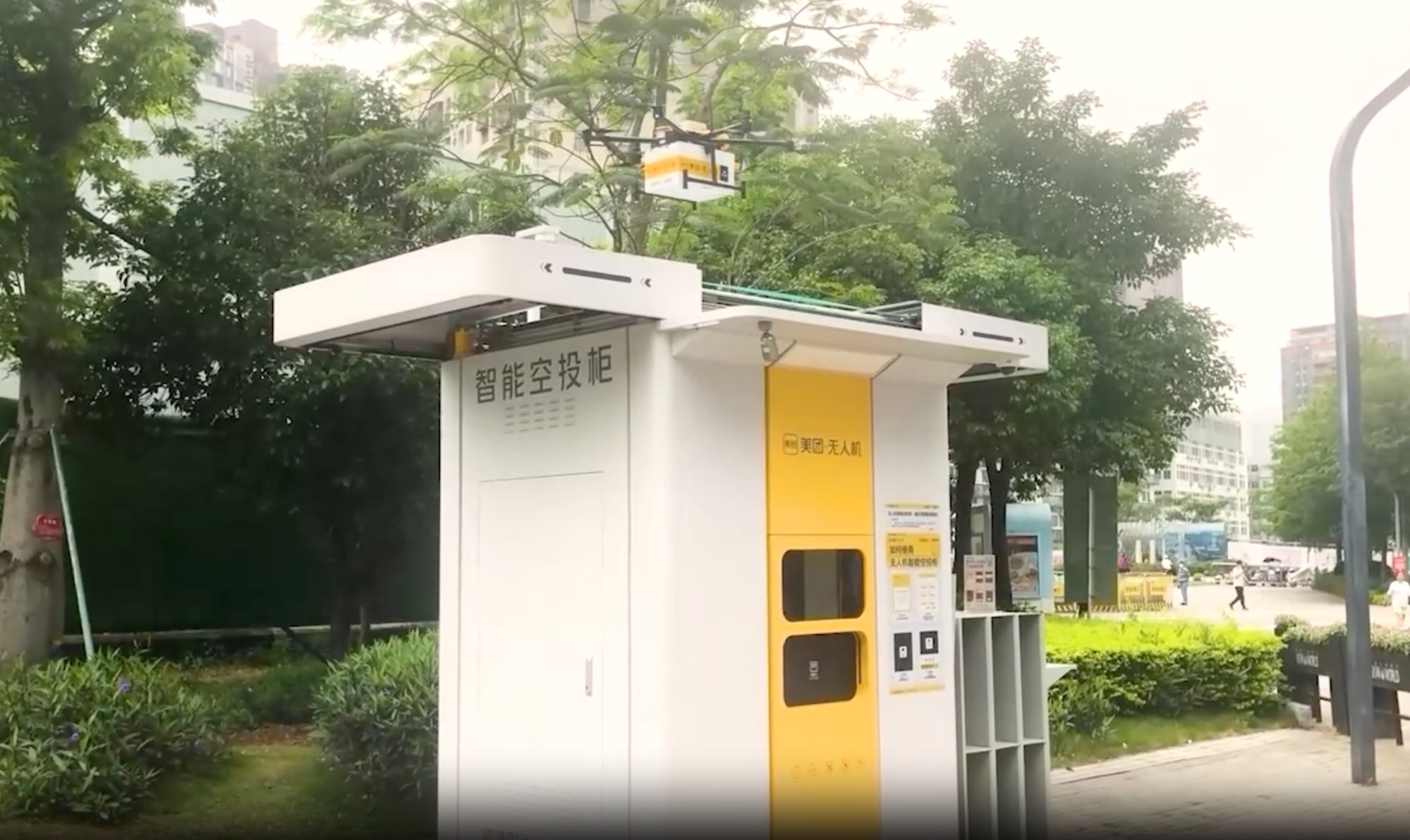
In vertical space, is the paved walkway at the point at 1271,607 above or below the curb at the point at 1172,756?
above

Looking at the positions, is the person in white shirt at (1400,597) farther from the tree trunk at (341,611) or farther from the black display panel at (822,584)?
the tree trunk at (341,611)

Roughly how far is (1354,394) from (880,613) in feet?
14.8

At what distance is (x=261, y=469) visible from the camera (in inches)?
372

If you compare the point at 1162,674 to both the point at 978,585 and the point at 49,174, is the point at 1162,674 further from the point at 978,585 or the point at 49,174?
the point at 49,174

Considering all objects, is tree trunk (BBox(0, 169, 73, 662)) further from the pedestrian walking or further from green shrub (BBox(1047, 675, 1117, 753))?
the pedestrian walking

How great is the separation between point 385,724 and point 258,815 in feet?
A: 3.35

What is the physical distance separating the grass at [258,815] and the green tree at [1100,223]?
949cm

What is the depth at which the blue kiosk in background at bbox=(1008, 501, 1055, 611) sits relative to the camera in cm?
1942

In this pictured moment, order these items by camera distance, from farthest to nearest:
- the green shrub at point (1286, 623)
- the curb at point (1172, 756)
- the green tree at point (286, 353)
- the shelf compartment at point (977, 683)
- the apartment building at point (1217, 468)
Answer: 1. the apartment building at point (1217, 468)
2. the green shrub at point (1286, 623)
3. the green tree at point (286, 353)
4. the curb at point (1172, 756)
5. the shelf compartment at point (977, 683)

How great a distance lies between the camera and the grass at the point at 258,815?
640 centimetres

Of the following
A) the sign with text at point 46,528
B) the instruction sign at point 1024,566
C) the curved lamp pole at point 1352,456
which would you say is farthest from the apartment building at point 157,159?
the instruction sign at point 1024,566

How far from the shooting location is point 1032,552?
20484 mm

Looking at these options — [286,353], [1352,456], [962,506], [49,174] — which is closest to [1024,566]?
[962,506]

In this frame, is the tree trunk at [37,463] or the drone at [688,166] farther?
the tree trunk at [37,463]
